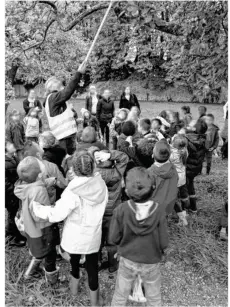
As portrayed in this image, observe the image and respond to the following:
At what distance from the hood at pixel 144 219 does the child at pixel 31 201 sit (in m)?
Result: 0.84

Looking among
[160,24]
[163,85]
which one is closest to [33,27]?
[160,24]

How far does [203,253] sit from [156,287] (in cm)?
136

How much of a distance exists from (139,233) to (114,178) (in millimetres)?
952

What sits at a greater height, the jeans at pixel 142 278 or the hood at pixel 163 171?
the hood at pixel 163 171

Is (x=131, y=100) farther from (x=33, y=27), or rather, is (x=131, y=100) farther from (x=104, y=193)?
(x=104, y=193)

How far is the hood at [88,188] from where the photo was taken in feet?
8.21

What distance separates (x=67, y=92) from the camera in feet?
12.3

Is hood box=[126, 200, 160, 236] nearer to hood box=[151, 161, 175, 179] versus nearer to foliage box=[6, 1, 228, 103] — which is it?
hood box=[151, 161, 175, 179]

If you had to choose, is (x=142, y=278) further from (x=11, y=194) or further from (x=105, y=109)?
(x=105, y=109)

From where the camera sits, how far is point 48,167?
331cm

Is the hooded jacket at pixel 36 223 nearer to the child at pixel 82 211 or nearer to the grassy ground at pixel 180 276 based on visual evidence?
the child at pixel 82 211

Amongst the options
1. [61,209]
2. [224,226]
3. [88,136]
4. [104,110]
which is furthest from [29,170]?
[104,110]

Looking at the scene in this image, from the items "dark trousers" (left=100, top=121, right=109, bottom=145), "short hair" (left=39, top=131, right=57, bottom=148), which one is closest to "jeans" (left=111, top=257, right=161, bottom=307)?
"short hair" (left=39, top=131, right=57, bottom=148)

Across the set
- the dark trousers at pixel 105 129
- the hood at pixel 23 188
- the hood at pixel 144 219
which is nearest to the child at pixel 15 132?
the hood at pixel 23 188
